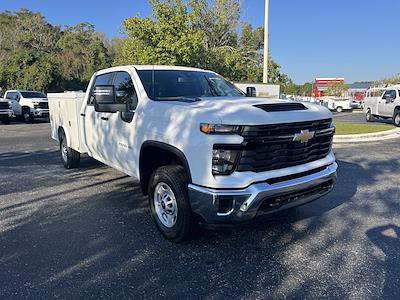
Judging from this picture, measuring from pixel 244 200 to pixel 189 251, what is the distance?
0.95 meters

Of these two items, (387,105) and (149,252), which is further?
(387,105)

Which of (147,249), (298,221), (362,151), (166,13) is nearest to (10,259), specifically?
(147,249)

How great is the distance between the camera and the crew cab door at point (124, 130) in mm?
4543

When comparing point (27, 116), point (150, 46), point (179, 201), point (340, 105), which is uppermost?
point (150, 46)

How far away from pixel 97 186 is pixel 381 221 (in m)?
4.48

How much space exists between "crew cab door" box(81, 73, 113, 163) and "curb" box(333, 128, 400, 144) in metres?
8.32

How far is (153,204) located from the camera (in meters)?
4.26

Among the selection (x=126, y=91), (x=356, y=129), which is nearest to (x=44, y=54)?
(x=356, y=129)

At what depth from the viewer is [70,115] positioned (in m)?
6.94

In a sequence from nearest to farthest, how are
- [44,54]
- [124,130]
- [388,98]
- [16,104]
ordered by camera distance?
[124,130]
[388,98]
[16,104]
[44,54]

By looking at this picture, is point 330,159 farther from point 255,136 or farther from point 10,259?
point 10,259

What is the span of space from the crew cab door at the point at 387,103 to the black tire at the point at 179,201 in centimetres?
1714

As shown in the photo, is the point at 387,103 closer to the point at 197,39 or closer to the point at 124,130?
the point at 197,39

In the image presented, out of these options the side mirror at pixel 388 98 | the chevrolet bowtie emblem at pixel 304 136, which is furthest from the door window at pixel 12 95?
the chevrolet bowtie emblem at pixel 304 136
